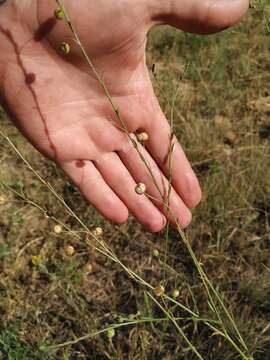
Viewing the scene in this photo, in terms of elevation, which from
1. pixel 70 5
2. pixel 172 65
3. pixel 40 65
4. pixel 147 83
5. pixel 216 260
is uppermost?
pixel 70 5

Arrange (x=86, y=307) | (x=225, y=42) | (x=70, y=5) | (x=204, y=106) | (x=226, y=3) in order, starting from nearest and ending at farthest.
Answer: (x=226, y=3), (x=70, y=5), (x=86, y=307), (x=204, y=106), (x=225, y=42)

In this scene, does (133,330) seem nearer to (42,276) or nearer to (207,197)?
(42,276)

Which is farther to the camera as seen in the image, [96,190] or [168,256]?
[168,256]

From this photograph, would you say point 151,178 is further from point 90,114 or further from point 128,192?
point 90,114

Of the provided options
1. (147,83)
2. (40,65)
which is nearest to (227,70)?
(147,83)

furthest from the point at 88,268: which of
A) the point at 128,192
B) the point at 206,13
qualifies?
the point at 206,13

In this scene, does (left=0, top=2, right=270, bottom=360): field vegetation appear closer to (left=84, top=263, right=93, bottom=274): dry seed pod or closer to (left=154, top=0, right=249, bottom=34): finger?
(left=84, top=263, right=93, bottom=274): dry seed pod
